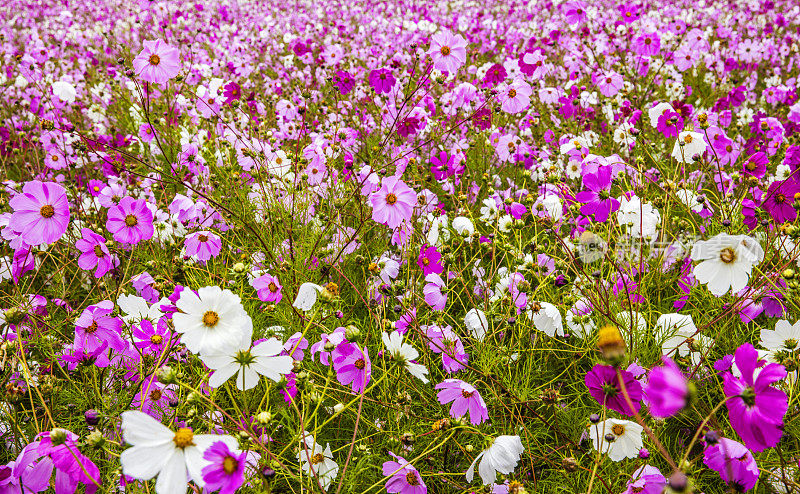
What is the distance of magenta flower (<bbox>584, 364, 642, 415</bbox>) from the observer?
0.86m

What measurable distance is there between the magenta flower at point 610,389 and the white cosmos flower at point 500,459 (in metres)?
0.19

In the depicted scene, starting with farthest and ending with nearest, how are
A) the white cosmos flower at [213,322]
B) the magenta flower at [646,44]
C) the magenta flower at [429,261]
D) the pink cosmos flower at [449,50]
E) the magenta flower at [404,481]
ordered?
the magenta flower at [646,44], the pink cosmos flower at [449,50], the magenta flower at [429,261], the magenta flower at [404,481], the white cosmos flower at [213,322]

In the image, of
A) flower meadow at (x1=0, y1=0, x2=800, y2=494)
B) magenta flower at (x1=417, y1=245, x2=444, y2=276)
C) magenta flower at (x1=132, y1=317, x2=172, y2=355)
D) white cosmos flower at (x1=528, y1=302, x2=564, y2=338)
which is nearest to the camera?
flower meadow at (x1=0, y1=0, x2=800, y2=494)

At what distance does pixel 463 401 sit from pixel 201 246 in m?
0.93

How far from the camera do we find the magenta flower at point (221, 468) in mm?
690

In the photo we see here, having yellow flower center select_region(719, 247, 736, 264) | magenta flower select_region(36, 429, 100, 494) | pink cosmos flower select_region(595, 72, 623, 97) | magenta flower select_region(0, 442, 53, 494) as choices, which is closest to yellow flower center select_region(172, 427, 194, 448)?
magenta flower select_region(36, 429, 100, 494)

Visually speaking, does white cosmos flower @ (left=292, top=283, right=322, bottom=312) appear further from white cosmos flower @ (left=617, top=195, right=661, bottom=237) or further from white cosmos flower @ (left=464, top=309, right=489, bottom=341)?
white cosmos flower @ (left=617, top=195, right=661, bottom=237)

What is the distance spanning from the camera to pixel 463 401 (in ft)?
3.62

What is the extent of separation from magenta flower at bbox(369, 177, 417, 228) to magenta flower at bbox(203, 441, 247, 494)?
0.77 meters

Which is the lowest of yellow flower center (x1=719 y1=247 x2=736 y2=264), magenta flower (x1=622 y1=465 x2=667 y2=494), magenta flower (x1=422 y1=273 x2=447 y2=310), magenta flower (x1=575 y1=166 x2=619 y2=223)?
magenta flower (x1=622 y1=465 x2=667 y2=494)

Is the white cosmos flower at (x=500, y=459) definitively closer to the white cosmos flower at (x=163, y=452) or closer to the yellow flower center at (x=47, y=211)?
the white cosmos flower at (x=163, y=452)

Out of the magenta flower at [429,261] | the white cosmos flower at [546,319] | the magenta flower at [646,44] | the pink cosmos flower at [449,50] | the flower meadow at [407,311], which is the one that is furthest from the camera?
the magenta flower at [646,44]

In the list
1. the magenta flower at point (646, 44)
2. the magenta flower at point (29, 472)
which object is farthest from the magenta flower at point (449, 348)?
the magenta flower at point (646, 44)

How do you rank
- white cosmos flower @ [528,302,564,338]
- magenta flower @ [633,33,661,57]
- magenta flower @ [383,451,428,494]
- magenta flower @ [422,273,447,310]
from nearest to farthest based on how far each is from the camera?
magenta flower @ [383,451,428,494], white cosmos flower @ [528,302,564,338], magenta flower @ [422,273,447,310], magenta flower @ [633,33,661,57]
